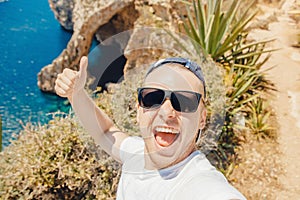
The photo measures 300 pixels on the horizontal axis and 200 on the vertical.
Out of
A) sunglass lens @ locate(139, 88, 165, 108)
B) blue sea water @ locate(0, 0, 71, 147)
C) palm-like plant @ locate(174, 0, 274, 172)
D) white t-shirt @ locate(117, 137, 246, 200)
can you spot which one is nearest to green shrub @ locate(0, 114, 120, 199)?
palm-like plant @ locate(174, 0, 274, 172)

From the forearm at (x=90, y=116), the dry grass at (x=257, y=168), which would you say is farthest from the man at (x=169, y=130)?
the dry grass at (x=257, y=168)

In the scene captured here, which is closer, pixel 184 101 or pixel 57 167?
pixel 184 101

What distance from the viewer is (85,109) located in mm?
1553

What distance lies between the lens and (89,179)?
3508 mm

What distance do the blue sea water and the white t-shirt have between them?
680 centimetres

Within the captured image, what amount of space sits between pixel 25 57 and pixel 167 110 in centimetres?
1275

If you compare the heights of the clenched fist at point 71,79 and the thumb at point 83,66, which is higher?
the thumb at point 83,66

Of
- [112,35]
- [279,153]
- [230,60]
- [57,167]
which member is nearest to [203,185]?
[57,167]

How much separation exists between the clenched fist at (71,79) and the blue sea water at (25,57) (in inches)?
263

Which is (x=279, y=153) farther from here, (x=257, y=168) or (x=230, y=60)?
(x=230, y=60)

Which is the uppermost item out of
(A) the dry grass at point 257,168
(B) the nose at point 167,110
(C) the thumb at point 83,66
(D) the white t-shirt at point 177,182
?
(C) the thumb at point 83,66

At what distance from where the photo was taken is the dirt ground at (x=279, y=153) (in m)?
4.28

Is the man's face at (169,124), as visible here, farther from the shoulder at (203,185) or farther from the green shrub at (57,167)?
the green shrub at (57,167)

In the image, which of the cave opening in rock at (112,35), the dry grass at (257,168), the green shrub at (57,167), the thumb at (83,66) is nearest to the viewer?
the thumb at (83,66)
